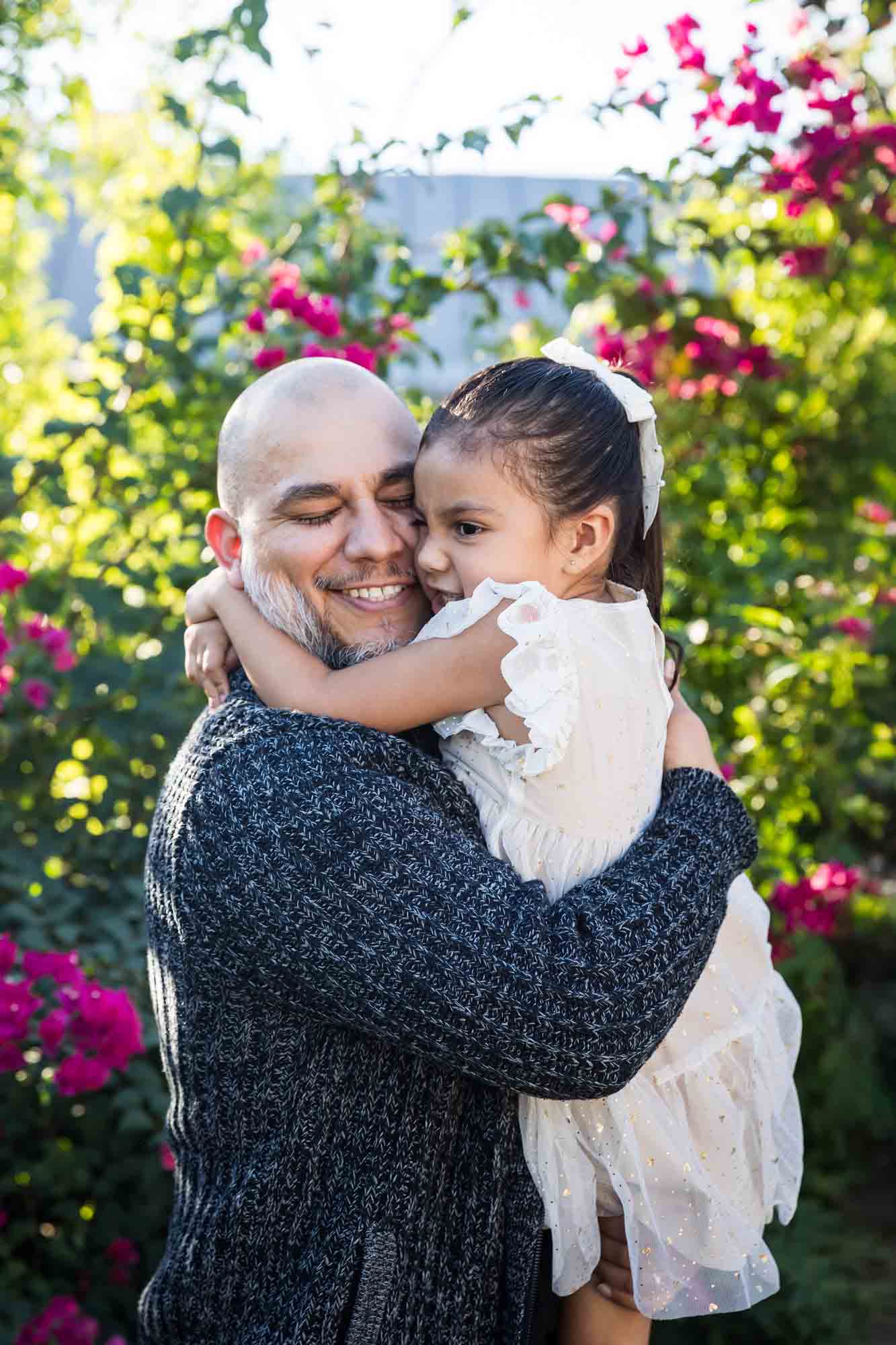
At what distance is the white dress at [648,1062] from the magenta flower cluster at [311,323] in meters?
1.27

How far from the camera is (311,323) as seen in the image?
306cm

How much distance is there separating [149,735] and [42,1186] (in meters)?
0.99

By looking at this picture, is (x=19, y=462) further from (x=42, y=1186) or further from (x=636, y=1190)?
(x=636, y=1190)

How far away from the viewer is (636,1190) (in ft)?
5.48

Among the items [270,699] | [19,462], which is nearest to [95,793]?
[19,462]

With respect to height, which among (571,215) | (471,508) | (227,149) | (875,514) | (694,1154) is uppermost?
(227,149)

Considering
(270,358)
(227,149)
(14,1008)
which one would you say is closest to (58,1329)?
(14,1008)

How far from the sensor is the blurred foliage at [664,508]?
2900mm

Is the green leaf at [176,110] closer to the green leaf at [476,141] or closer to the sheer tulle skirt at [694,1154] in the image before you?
the green leaf at [476,141]

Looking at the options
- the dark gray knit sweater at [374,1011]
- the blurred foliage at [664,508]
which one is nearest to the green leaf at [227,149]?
the blurred foliage at [664,508]

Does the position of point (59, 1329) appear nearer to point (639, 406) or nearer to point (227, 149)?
point (639, 406)

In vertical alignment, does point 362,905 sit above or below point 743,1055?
above

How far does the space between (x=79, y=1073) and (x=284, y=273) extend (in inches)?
79.7

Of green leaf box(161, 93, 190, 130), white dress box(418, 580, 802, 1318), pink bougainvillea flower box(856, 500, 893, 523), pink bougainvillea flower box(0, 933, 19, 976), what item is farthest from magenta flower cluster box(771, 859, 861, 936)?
green leaf box(161, 93, 190, 130)
